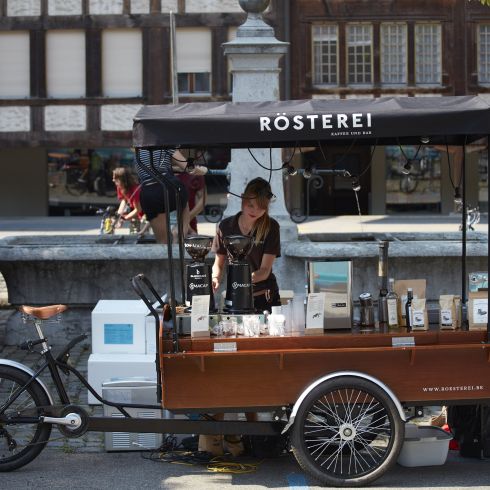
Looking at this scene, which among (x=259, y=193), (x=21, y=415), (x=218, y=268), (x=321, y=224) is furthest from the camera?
(x=321, y=224)

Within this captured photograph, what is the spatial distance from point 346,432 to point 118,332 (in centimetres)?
248

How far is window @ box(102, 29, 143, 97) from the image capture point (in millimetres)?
32062

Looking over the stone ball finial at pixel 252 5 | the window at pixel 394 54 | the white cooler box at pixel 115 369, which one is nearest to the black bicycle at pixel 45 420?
the white cooler box at pixel 115 369

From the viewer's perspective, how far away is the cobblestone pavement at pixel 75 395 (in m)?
7.46

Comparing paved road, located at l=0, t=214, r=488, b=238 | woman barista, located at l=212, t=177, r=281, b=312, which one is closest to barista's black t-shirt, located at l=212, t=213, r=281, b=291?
woman barista, located at l=212, t=177, r=281, b=312

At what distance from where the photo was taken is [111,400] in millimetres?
7078

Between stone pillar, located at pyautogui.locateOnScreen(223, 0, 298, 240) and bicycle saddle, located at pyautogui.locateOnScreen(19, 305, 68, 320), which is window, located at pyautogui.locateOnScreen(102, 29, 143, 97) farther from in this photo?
bicycle saddle, located at pyautogui.locateOnScreen(19, 305, 68, 320)

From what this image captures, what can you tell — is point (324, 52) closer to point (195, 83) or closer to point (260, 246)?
point (195, 83)

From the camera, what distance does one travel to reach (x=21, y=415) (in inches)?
261

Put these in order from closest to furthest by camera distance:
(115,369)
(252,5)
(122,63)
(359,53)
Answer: (115,369)
(252,5)
(122,63)
(359,53)

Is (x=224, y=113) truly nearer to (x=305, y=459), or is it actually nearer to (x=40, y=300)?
(x=305, y=459)

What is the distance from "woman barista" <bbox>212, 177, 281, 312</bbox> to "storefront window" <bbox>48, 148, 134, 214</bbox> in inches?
1016

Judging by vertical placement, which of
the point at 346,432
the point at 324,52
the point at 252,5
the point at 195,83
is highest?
the point at 324,52

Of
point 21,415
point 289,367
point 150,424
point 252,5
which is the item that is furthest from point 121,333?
point 252,5
